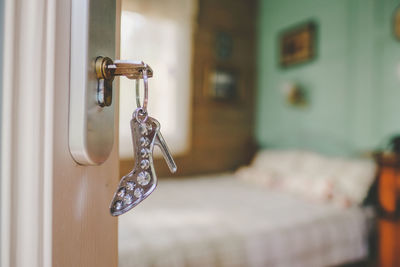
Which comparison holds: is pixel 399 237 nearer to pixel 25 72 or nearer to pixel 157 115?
pixel 25 72

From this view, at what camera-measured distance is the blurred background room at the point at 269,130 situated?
58.5 inches

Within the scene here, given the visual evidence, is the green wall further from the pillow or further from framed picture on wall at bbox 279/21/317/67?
the pillow

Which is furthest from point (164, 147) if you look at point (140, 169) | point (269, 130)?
point (269, 130)

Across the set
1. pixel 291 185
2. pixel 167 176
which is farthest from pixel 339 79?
pixel 167 176

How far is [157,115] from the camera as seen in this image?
3.00 m

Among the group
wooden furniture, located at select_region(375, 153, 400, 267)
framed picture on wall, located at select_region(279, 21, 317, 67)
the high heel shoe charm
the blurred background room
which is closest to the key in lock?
the high heel shoe charm

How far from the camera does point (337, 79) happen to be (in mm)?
2668

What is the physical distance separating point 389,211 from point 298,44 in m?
1.95

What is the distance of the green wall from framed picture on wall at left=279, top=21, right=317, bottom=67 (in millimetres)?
64

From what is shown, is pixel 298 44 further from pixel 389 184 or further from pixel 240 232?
pixel 240 232

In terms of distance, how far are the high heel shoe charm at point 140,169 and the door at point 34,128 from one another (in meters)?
0.06

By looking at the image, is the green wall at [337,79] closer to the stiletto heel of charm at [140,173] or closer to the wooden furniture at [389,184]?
the wooden furniture at [389,184]

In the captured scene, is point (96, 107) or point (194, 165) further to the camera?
point (194, 165)

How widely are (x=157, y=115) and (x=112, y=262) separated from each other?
266 centimetres
